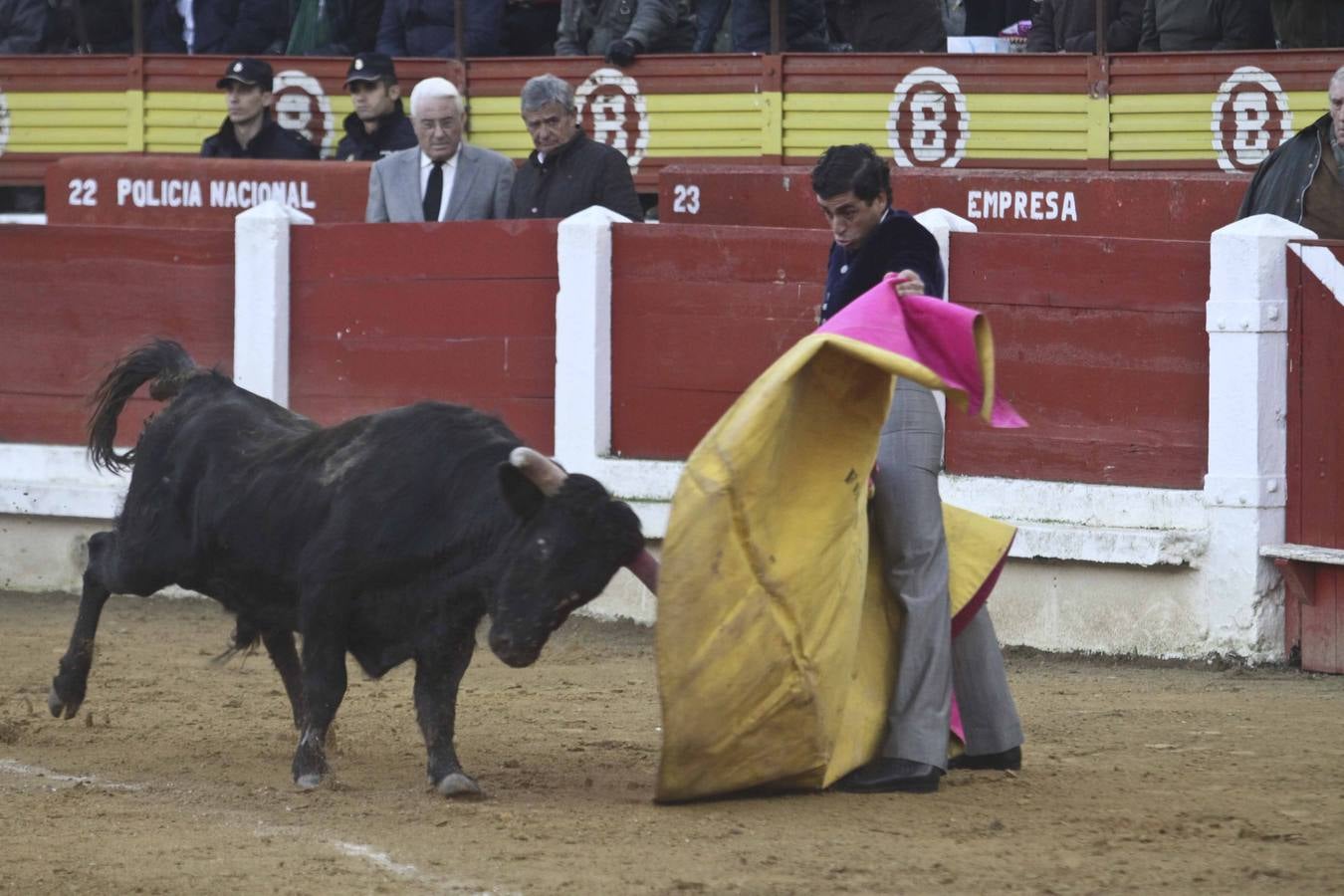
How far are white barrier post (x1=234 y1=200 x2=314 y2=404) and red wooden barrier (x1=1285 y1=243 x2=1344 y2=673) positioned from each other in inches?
150

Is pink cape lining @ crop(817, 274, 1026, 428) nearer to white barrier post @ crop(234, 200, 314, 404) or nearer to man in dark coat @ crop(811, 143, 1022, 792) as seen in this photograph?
man in dark coat @ crop(811, 143, 1022, 792)

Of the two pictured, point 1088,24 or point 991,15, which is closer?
point 1088,24

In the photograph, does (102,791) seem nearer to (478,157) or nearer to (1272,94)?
(478,157)

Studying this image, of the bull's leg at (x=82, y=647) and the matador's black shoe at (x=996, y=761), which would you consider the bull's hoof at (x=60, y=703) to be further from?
the matador's black shoe at (x=996, y=761)

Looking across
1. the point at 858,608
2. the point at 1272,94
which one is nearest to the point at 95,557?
the point at 858,608

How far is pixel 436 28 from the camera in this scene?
33.6 ft

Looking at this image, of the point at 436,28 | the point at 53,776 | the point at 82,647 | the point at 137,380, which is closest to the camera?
the point at 53,776

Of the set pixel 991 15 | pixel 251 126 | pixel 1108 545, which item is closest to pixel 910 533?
pixel 1108 545

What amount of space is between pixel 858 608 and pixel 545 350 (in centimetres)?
357

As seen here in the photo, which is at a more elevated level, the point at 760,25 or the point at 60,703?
the point at 760,25

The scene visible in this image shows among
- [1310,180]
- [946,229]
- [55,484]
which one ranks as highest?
[1310,180]

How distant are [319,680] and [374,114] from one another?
4746 mm

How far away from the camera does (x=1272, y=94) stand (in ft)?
29.1

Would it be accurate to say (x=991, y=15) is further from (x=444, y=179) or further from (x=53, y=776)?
(x=53, y=776)
